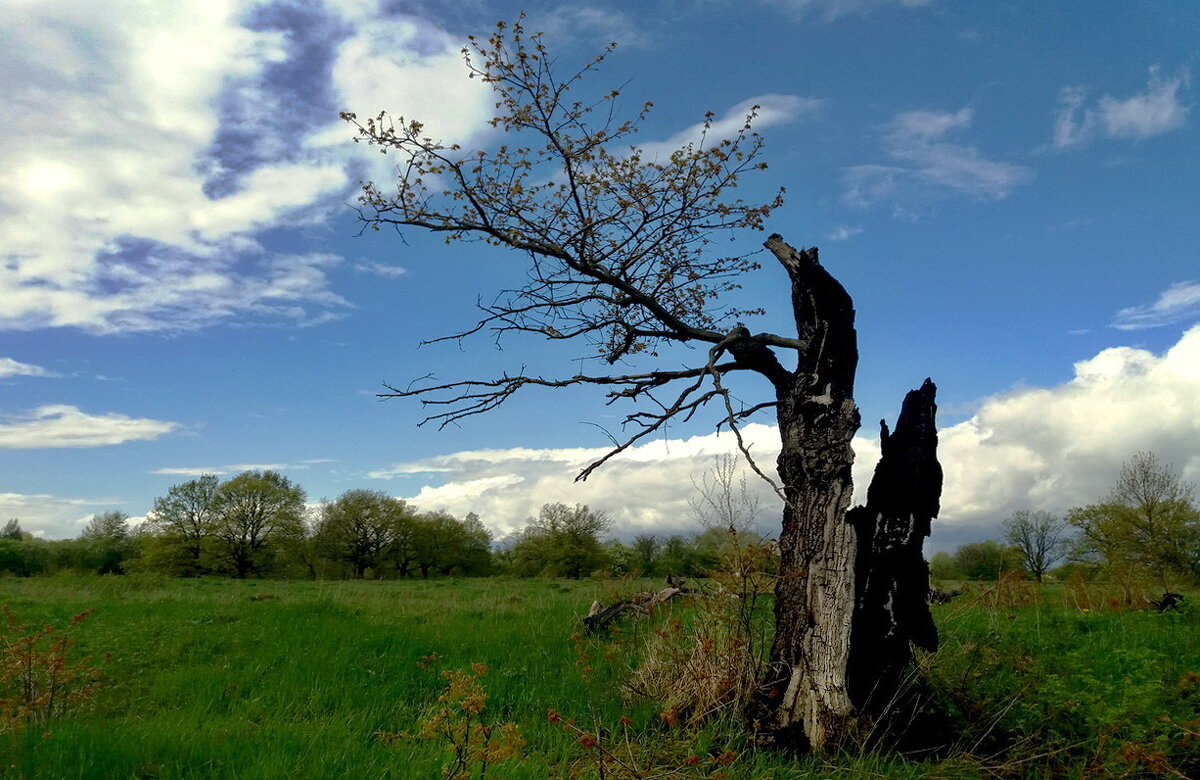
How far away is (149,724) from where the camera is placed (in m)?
6.41

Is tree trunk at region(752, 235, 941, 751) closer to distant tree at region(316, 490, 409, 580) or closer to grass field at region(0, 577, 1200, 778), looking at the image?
grass field at region(0, 577, 1200, 778)

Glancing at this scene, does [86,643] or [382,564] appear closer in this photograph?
[86,643]

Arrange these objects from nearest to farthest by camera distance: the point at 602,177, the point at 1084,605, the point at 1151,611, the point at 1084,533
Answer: the point at 602,177
the point at 1151,611
the point at 1084,605
the point at 1084,533

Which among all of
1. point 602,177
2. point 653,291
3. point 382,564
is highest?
point 602,177

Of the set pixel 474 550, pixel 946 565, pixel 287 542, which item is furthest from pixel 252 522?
pixel 946 565

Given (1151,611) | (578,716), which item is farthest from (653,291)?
(1151,611)

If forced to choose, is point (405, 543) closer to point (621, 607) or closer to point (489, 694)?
point (621, 607)

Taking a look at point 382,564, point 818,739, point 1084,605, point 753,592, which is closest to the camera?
point 818,739

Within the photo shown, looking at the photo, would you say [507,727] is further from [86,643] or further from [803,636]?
[86,643]

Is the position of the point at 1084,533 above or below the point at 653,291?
below

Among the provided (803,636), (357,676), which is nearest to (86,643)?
(357,676)

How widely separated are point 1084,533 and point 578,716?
122ft

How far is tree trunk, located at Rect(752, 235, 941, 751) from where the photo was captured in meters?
6.27

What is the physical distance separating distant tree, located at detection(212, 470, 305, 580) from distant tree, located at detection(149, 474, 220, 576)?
780mm
